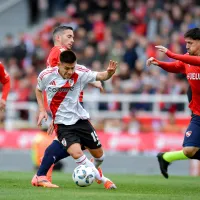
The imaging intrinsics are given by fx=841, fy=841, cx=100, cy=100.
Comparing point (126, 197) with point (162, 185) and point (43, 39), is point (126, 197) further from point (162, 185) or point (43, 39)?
point (43, 39)

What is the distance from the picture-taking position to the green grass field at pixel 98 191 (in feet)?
33.9

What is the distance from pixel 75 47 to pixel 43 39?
2.42 metres

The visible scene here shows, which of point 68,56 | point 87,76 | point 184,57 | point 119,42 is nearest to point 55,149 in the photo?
point 87,76

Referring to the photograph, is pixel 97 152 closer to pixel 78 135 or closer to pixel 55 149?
pixel 78 135

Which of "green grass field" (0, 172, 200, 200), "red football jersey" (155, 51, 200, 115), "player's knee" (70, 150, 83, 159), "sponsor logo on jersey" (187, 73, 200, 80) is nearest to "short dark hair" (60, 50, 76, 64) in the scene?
"player's knee" (70, 150, 83, 159)

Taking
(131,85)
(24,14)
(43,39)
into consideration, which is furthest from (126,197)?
(24,14)

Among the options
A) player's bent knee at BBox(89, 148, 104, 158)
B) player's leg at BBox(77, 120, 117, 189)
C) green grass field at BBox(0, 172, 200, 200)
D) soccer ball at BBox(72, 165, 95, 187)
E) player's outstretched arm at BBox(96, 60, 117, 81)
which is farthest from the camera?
player's bent knee at BBox(89, 148, 104, 158)

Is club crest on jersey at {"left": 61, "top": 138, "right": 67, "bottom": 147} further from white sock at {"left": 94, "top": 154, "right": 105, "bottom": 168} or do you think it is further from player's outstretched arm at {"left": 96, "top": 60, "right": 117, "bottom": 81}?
player's outstretched arm at {"left": 96, "top": 60, "right": 117, "bottom": 81}

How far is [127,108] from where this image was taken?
70.8ft

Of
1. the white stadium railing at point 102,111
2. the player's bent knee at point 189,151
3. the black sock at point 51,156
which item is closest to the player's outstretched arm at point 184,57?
the player's bent knee at point 189,151

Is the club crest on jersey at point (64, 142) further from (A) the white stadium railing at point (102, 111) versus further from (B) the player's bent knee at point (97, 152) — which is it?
(A) the white stadium railing at point (102, 111)

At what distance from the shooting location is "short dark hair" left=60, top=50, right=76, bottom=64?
11219mm

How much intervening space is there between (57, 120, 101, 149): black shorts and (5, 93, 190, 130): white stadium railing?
9.21m

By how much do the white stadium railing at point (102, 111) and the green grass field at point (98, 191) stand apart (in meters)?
7.14
